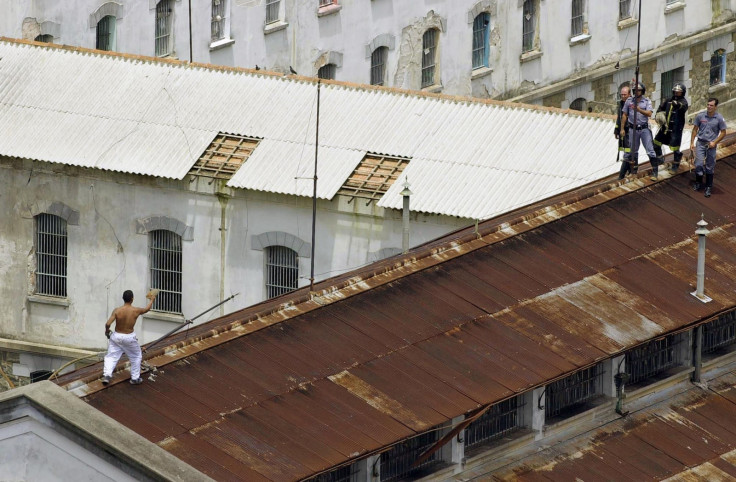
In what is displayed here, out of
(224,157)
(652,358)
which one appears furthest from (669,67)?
(652,358)

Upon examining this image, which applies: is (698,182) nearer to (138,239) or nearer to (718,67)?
(138,239)

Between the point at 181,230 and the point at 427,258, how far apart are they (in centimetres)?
1672

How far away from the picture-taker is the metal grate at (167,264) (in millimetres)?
66812

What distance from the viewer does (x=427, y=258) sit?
5056 cm

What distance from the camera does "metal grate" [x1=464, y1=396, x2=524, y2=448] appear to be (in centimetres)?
4653

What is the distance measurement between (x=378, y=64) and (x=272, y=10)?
4.05 meters

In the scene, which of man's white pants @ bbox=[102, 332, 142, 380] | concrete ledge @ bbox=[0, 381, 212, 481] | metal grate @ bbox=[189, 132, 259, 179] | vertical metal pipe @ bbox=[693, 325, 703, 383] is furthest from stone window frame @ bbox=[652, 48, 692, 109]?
concrete ledge @ bbox=[0, 381, 212, 481]

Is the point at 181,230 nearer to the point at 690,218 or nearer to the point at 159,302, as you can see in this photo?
the point at 159,302

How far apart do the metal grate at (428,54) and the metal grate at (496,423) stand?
35578 mm

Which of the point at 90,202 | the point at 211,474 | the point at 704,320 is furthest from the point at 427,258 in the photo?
the point at 90,202

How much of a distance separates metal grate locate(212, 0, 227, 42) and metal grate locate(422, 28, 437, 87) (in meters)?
6.98

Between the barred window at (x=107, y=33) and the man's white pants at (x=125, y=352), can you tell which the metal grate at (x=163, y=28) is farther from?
the man's white pants at (x=125, y=352)

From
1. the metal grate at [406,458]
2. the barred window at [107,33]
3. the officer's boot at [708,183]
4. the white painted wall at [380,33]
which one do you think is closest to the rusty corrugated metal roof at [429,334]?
the officer's boot at [708,183]

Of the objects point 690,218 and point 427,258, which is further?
point 690,218
